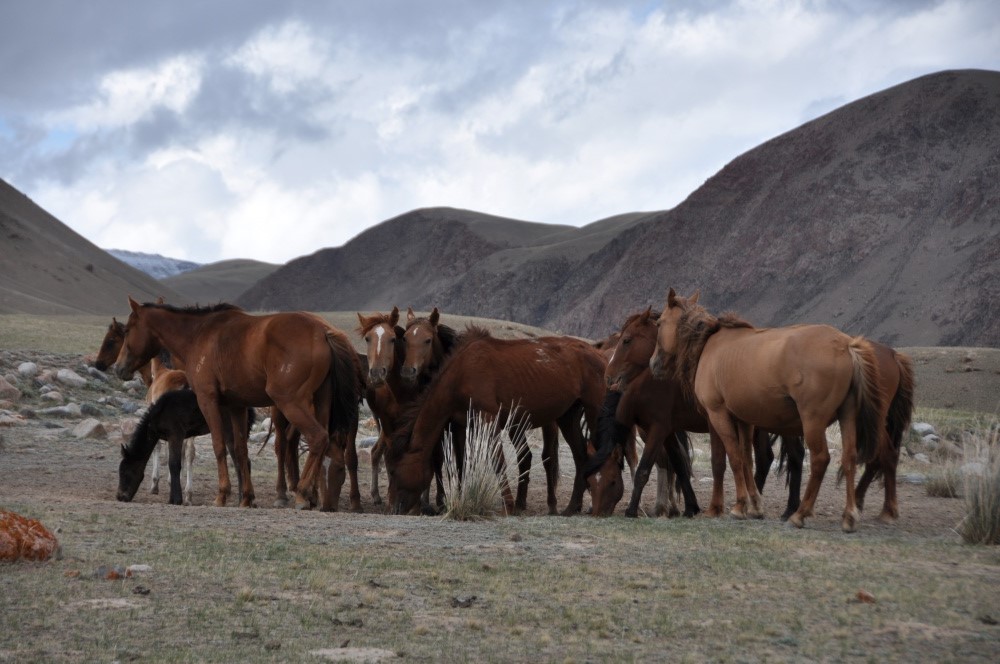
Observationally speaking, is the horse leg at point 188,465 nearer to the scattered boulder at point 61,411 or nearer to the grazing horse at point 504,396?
the grazing horse at point 504,396

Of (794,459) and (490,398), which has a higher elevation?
(490,398)

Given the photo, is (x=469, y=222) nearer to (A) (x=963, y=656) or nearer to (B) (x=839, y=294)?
(B) (x=839, y=294)

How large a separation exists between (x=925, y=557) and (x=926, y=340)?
53.0 metres

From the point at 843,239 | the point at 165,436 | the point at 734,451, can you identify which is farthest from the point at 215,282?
the point at 734,451

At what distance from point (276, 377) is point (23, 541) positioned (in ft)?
15.7

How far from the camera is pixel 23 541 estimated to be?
694cm

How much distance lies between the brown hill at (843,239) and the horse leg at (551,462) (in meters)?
49.0

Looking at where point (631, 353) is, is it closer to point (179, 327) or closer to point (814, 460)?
point (814, 460)

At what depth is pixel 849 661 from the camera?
17.5ft

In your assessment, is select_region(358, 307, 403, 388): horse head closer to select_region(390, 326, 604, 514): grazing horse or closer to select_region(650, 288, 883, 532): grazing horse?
select_region(390, 326, 604, 514): grazing horse

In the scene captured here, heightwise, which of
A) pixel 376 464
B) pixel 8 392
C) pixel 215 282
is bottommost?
pixel 376 464

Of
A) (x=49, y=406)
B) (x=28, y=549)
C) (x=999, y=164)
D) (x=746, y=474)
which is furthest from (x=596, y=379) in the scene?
(x=999, y=164)

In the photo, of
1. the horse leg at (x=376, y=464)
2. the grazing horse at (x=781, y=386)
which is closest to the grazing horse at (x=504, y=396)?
the grazing horse at (x=781, y=386)

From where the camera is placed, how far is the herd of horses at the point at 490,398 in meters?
10.9
